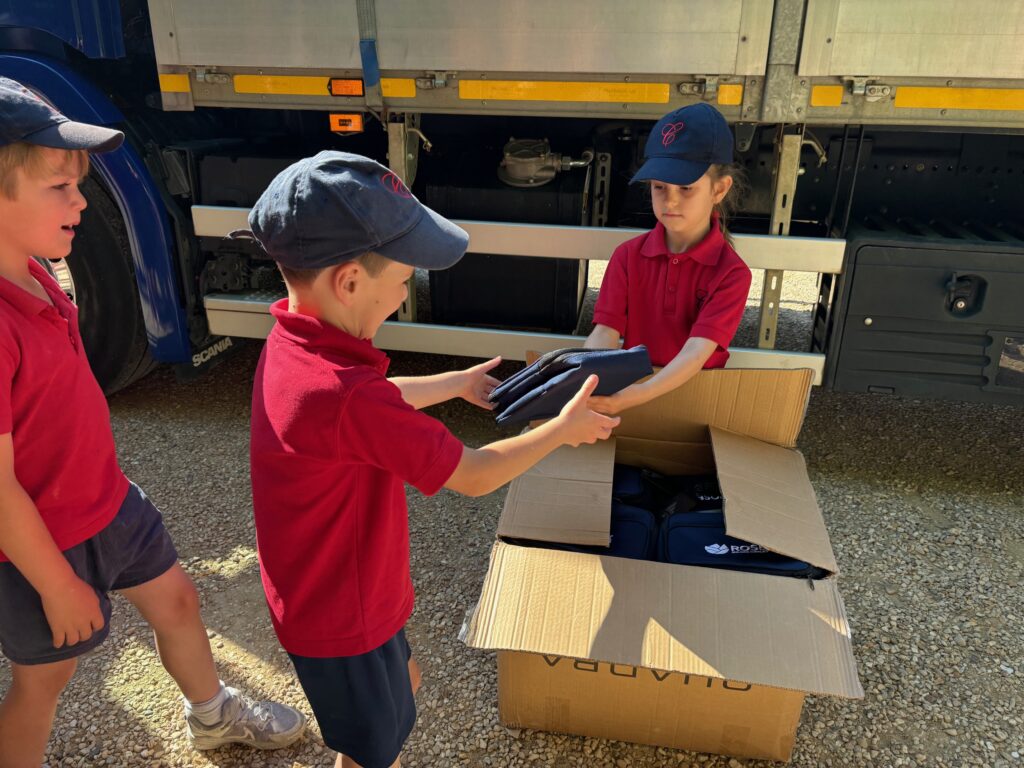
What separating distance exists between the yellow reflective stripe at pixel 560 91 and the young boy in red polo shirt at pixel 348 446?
1.59 meters

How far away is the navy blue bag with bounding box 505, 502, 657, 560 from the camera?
2020mm

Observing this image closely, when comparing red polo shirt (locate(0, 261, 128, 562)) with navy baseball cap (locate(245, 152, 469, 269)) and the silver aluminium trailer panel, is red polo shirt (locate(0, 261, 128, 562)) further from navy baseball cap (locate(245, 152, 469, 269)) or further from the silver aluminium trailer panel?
the silver aluminium trailer panel

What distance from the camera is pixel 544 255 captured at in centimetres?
311

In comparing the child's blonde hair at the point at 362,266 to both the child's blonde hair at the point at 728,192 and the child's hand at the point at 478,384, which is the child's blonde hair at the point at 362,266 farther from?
the child's blonde hair at the point at 728,192

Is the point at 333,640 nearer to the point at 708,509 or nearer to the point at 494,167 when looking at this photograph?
the point at 708,509

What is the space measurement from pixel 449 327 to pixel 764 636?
1.98 meters

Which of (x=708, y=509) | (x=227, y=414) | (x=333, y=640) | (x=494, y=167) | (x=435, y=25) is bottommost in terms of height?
(x=227, y=414)

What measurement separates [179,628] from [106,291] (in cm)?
223

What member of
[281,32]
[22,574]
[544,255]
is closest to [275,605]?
[22,574]

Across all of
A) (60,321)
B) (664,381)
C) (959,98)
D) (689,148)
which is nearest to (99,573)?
(60,321)

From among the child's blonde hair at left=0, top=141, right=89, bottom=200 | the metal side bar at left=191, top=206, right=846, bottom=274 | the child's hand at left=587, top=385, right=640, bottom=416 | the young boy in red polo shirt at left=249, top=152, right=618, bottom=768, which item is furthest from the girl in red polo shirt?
the child's blonde hair at left=0, top=141, right=89, bottom=200

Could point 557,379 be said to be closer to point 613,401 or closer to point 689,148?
point 613,401

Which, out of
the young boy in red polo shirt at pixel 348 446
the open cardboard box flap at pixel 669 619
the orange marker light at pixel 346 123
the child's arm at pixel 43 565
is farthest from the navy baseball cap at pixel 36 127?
the orange marker light at pixel 346 123

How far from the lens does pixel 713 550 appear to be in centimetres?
204
